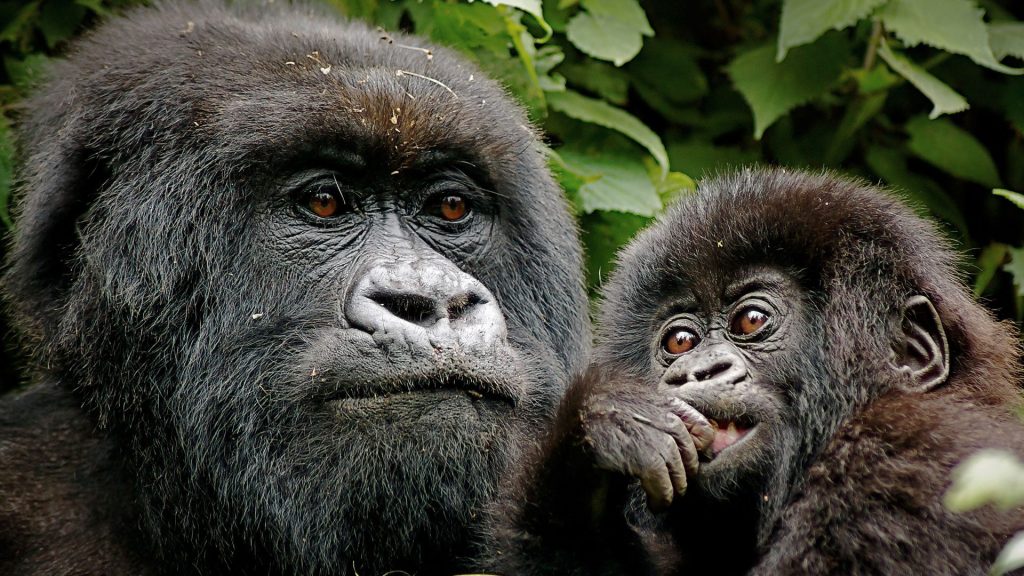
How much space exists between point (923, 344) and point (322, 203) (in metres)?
1.61

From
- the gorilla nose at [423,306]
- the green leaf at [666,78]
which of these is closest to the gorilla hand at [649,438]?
the gorilla nose at [423,306]

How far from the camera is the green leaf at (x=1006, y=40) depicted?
4.49 metres

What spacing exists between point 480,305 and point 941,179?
301 cm

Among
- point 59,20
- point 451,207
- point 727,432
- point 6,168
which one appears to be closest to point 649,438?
point 727,432

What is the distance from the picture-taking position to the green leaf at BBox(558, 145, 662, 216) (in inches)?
171

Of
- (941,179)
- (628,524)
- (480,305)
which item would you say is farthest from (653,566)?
(941,179)

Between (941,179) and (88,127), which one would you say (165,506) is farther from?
(941,179)

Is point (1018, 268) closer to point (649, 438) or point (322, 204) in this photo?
point (649, 438)

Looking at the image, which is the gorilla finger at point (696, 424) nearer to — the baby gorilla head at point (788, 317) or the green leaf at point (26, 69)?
the baby gorilla head at point (788, 317)

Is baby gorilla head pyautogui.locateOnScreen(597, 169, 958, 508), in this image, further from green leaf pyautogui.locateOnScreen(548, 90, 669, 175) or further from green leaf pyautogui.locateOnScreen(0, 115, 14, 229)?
green leaf pyautogui.locateOnScreen(0, 115, 14, 229)

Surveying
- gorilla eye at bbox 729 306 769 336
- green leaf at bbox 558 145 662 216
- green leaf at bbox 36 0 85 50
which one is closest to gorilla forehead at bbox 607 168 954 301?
gorilla eye at bbox 729 306 769 336

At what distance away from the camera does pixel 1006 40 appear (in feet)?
14.9

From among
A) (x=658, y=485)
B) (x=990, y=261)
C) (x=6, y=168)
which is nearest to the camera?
(x=658, y=485)

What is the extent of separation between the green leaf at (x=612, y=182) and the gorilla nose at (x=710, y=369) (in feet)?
4.81
